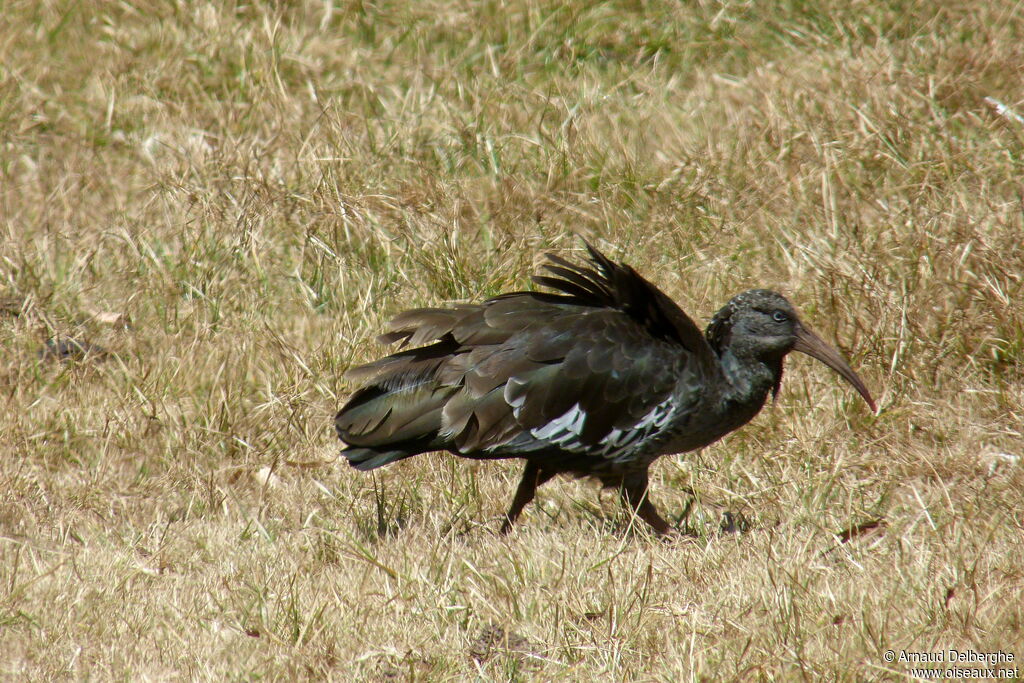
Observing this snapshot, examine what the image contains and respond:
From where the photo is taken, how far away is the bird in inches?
193

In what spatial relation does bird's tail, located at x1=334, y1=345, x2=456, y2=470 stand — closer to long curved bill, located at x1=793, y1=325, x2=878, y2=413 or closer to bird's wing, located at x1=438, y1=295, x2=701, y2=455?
bird's wing, located at x1=438, y1=295, x2=701, y2=455

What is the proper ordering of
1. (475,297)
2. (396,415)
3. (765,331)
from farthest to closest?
1. (475,297)
2. (765,331)
3. (396,415)

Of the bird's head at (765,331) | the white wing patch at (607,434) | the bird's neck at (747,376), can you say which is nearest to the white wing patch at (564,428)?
the white wing patch at (607,434)

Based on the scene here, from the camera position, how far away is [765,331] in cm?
529

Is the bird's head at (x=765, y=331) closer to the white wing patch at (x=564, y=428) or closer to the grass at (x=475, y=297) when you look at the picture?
the grass at (x=475, y=297)

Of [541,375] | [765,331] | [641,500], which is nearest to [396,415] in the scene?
[541,375]

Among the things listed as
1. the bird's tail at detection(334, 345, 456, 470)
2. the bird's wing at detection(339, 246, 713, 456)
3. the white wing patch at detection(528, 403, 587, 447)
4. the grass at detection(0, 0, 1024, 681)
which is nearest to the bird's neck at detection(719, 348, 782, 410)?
the bird's wing at detection(339, 246, 713, 456)

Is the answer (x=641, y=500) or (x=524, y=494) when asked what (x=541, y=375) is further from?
(x=641, y=500)

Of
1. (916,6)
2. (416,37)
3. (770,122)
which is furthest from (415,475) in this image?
(916,6)

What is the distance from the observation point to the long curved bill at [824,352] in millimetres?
5367

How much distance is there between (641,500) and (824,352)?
103cm

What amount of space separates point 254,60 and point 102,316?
2.34m

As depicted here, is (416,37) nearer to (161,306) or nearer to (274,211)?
(274,211)

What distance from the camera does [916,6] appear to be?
8.47m
